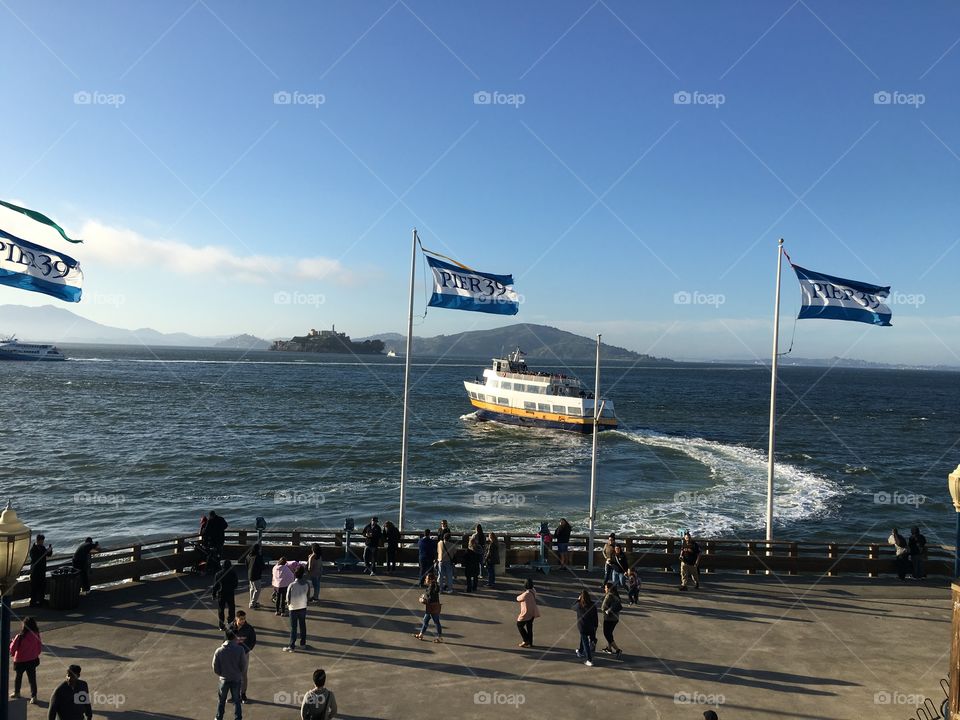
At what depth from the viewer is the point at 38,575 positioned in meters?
13.3

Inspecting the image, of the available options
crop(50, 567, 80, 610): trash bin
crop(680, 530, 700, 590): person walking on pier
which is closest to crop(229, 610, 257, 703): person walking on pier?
crop(50, 567, 80, 610): trash bin

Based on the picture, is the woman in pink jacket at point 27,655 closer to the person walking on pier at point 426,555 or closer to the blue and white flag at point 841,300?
the person walking on pier at point 426,555

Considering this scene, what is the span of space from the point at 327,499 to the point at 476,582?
2324 cm

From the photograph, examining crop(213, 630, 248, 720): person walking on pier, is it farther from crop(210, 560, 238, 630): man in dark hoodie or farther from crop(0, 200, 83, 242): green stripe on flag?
crop(0, 200, 83, 242): green stripe on flag

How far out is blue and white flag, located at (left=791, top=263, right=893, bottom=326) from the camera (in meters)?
19.5

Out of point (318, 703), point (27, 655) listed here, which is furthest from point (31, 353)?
point (318, 703)

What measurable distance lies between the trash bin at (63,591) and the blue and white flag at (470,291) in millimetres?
10955

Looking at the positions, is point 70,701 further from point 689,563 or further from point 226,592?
point 689,563

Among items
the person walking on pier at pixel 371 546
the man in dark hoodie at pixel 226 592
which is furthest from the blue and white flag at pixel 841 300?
the man in dark hoodie at pixel 226 592

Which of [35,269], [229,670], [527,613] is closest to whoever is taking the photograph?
[229,670]

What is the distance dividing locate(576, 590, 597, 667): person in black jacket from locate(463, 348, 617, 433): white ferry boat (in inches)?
2167

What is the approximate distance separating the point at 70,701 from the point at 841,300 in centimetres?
2079

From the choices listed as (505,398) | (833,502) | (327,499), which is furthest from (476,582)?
(505,398)

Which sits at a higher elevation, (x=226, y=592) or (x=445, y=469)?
(x=226, y=592)
